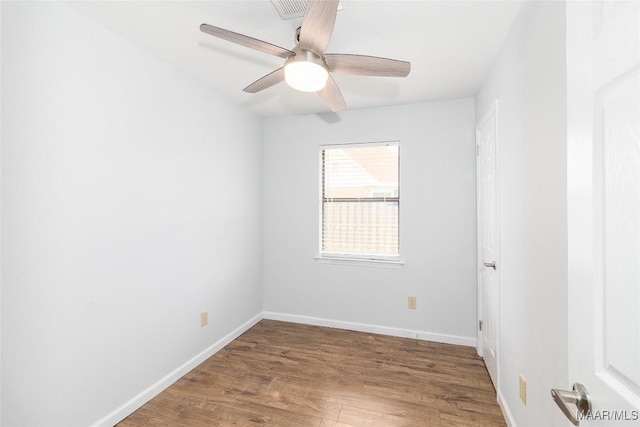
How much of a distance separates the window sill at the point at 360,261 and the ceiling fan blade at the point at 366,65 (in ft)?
6.80

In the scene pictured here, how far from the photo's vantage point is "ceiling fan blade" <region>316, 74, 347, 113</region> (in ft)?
6.12

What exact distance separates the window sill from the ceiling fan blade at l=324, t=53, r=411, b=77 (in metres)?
2.07

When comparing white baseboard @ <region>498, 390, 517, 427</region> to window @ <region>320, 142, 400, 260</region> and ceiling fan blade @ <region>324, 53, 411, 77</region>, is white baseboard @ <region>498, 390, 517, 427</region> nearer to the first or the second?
window @ <region>320, 142, 400, 260</region>

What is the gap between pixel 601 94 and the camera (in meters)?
0.63

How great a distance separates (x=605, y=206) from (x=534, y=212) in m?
1.01

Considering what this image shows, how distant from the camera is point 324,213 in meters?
3.63

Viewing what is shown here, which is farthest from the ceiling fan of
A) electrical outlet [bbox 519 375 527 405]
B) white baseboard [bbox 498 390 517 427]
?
white baseboard [bbox 498 390 517 427]

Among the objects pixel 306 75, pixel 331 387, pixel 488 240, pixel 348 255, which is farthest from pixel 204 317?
pixel 488 240

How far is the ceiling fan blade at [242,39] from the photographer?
141cm

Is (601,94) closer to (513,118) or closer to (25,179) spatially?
(513,118)

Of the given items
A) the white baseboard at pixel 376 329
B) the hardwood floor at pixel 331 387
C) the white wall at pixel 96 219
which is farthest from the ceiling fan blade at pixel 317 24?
the white baseboard at pixel 376 329

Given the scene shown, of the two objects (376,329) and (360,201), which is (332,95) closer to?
(360,201)

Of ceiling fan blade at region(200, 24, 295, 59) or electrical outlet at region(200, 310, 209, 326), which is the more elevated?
ceiling fan blade at region(200, 24, 295, 59)

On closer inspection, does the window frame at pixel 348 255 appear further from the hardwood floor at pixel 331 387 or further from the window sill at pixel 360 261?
the hardwood floor at pixel 331 387
